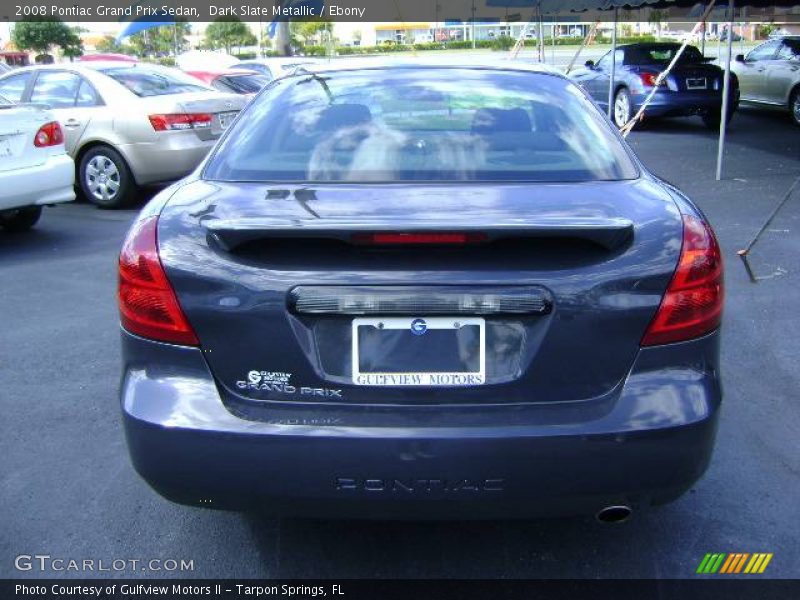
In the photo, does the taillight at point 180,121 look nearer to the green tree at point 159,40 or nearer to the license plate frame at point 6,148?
the license plate frame at point 6,148

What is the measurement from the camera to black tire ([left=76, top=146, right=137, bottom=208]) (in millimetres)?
9297

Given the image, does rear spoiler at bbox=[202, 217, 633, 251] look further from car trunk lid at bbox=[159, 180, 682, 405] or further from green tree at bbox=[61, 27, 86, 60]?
green tree at bbox=[61, 27, 86, 60]

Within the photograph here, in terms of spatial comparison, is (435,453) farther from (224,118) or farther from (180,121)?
(224,118)

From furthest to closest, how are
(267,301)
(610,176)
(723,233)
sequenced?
(723,233)
(610,176)
(267,301)

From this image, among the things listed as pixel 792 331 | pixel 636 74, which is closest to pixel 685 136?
pixel 636 74

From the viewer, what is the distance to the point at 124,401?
2525 mm

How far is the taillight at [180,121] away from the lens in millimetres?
9094

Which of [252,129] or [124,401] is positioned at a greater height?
[252,129]

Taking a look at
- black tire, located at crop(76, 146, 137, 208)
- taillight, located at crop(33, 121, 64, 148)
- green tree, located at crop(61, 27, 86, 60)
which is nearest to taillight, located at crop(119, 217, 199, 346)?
taillight, located at crop(33, 121, 64, 148)

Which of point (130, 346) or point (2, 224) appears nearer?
point (130, 346)

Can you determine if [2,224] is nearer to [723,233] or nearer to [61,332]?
[61,332]

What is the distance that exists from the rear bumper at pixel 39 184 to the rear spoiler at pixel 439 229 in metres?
5.79

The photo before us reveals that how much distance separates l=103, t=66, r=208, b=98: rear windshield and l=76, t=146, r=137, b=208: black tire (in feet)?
2.52

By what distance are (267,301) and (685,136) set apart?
13807mm
